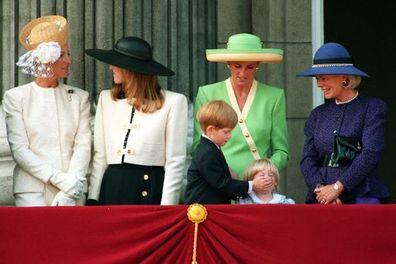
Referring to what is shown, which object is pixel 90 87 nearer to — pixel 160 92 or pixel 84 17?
pixel 84 17

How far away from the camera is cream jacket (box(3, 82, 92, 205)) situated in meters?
9.84

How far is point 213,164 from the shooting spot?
371 inches

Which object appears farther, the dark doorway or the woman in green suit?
the dark doorway

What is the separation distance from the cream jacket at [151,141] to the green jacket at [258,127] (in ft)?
0.87

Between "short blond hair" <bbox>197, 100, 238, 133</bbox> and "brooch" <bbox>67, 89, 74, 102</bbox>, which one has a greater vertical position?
"brooch" <bbox>67, 89, 74, 102</bbox>

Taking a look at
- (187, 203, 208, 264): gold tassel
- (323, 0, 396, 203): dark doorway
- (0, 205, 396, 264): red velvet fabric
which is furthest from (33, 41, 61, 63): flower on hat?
(323, 0, 396, 203): dark doorway

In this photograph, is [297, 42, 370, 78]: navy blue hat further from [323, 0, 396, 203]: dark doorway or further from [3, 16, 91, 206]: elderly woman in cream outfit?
[323, 0, 396, 203]: dark doorway

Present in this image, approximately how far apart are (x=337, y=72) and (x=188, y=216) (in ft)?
5.22

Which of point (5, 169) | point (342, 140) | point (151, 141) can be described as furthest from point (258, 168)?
point (5, 169)

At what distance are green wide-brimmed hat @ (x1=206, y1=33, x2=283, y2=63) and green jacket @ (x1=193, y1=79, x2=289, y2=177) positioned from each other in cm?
19

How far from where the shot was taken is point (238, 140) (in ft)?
33.3

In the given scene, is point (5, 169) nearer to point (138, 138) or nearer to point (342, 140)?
point (138, 138)

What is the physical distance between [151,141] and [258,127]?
30.1 inches

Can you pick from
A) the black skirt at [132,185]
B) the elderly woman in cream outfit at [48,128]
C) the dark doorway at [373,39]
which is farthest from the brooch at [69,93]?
the dark doorway at [373,39]
